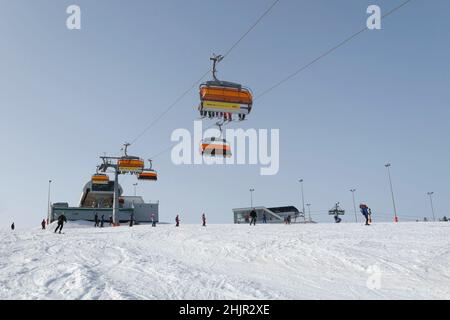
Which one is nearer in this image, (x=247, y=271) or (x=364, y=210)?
(x=247, y=271)

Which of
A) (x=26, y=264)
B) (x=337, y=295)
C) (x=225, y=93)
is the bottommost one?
(x=337, y=295)

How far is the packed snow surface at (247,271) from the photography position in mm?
7445

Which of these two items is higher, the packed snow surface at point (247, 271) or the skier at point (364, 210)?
the skier at point (364, 210)

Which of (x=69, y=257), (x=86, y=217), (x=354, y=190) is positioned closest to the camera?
(x=69, y=257)

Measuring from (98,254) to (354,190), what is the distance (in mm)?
82561

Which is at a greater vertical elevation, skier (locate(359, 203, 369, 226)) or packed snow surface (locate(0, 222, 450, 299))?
skier (locate(359, 203, 369, 226))

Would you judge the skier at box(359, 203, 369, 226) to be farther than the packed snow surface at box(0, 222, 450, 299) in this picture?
Yes

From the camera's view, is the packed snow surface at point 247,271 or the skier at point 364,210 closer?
the packed snow surface at point 247,271

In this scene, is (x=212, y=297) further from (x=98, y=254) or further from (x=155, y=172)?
(x=155, y=172)

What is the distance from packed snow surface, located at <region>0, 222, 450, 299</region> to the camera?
7445 mm

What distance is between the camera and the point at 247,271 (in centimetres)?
1066

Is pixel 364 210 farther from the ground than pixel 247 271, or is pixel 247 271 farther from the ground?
pixel 364 210

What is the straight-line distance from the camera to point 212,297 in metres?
7.14
